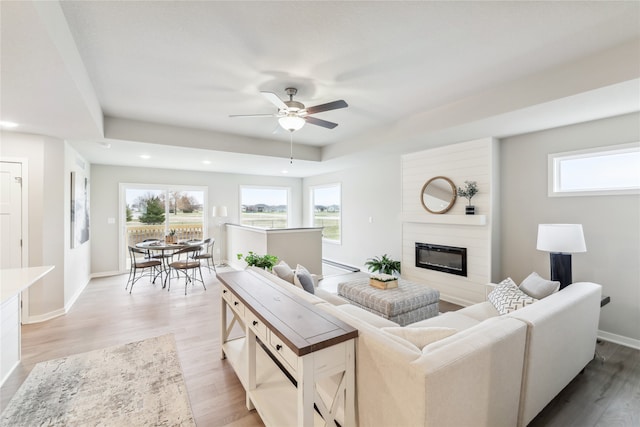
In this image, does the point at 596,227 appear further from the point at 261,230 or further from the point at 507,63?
the point at 261,230

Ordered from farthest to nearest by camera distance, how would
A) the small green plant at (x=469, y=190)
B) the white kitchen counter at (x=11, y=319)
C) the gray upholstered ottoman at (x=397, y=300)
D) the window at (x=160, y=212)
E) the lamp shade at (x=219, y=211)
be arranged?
1. the lamp shade at (x=219, y=211)
2. the window at (x=160, y=212)
3. the small green plant at (x=469, y=190)
4. the gray upholstered ottoman at (x=397, y=300)
5. the white kitchen counter at (x=11, y=319)

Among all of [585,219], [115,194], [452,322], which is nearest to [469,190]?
[585,219]

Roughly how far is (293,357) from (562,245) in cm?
311

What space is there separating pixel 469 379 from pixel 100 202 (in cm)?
724

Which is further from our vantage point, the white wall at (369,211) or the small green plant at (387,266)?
the white wall at (369,211)

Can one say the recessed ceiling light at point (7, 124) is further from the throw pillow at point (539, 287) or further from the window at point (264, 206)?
the throw pillow at point (539, 287)

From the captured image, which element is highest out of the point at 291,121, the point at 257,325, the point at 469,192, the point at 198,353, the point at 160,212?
the point at 291,121

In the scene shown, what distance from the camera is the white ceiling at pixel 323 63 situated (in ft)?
5.95

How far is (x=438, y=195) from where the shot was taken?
4.58m

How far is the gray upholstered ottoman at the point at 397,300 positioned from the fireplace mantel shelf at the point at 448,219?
1.38 meters

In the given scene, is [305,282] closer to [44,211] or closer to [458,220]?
[458,220]

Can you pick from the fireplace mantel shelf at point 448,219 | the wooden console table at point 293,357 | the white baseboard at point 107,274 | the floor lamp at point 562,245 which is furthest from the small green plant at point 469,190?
the white baseboard at point 107,274

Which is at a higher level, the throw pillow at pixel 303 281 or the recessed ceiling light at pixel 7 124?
the recessed ceiling light at pixel 7 124

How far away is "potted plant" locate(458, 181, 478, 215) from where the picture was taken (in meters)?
4.09
